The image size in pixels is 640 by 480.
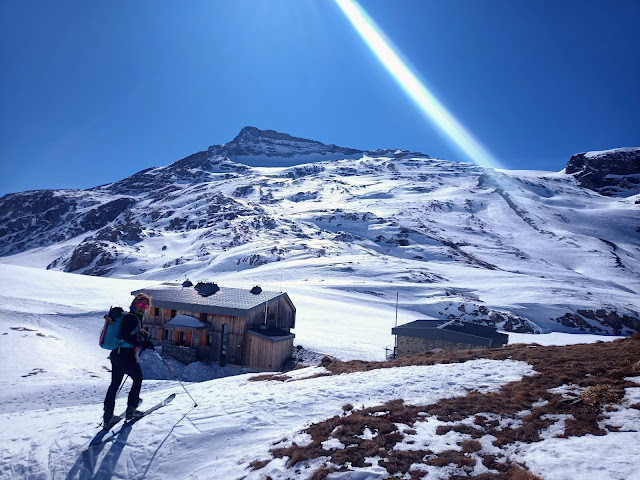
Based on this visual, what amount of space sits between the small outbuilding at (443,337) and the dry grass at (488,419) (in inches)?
803

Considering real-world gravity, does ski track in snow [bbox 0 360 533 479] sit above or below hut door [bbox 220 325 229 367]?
above

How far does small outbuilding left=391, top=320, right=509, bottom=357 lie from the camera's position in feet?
107

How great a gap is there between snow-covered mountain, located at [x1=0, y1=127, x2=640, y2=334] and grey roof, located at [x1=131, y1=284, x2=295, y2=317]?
31.8 m

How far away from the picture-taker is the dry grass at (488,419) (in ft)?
23.7

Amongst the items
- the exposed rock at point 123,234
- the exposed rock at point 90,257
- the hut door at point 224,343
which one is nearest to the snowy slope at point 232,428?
the hut door at point 224,343

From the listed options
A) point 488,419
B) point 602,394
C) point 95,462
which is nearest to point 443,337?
point 602,394

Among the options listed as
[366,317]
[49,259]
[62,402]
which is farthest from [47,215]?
[62,402]

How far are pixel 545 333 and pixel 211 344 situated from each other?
54.2 meters

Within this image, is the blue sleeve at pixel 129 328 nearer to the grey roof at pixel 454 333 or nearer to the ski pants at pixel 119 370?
the ski pants at pixel 119 370

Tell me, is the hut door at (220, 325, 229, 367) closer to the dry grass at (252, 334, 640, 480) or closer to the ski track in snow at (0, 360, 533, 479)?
the ski track in snow at (0, 360, 533, 479)

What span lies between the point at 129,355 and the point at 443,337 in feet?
93.2

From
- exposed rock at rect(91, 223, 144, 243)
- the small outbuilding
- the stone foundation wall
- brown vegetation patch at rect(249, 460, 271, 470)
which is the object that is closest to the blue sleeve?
brown vegetation patch at rect(249, 460, 271, 470)

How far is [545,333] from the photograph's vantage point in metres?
60.7

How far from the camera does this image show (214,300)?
103 feet
